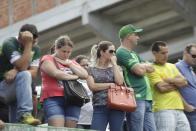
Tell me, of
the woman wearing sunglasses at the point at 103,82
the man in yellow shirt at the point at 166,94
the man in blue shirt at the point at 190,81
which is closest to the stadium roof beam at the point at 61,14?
the man in blue shirt at the point at 190,81

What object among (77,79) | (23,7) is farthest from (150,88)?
(23,7)

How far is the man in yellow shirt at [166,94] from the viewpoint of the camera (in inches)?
398

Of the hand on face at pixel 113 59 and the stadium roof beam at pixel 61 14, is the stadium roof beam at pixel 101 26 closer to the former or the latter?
the stadium roof beam at pixel 61 14

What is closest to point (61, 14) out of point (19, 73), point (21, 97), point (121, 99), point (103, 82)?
point (103, 82)

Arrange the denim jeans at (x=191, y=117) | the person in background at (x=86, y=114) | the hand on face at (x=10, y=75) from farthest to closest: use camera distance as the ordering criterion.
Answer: the denim jeans at (x=191, y=117), the person in background at (x=86, y=114), the hand on face at (x=10, y=75)

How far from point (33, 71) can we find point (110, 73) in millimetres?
995

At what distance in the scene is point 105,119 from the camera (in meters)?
9.52

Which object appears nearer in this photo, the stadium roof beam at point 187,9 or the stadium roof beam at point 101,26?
the stadium roof beam at point 187,9

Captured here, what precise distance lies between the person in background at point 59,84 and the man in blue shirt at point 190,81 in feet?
5.80

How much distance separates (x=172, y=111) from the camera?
10180mm

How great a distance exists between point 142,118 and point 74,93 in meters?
0.96

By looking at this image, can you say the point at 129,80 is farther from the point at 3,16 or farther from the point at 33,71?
the point at 3,16

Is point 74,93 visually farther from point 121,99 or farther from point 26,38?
point 26,38

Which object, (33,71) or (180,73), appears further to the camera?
(180,73)
